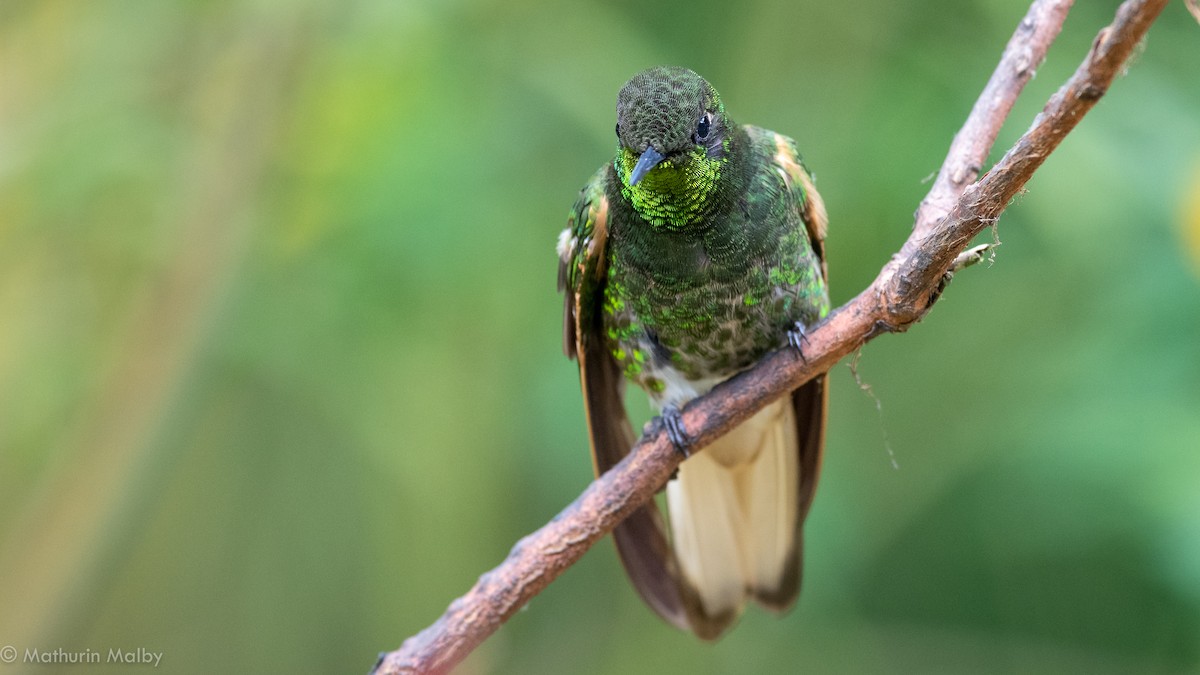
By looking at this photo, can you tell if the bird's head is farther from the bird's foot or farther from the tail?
the tail

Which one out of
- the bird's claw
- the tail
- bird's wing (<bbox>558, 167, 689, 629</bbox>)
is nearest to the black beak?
bird's wing (<bbox>558, 167, 689, 629</bbox>)

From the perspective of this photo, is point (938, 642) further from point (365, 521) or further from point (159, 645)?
point (159, 645)

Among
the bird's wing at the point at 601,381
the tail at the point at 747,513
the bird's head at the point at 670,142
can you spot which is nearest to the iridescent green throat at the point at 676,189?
the bird's head at the point at 670,142

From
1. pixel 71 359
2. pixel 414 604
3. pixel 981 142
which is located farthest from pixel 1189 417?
pixel 71 359

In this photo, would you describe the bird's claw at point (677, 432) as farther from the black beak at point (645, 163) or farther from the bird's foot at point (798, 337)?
the black beak at point (645, 163)

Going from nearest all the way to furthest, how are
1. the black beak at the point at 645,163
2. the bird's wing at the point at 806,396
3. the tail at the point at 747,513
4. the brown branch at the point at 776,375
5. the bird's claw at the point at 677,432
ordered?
the brown branch at the point at 776,375 < the black beak at the point at 645,163 < the bird's claw at the point at 677,432 < the bird's wing at the point at 806,396 < the tail at the point at 747,513

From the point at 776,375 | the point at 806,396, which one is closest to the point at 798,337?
the point at 776,375

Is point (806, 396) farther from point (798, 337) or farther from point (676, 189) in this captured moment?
point (676, 189)
